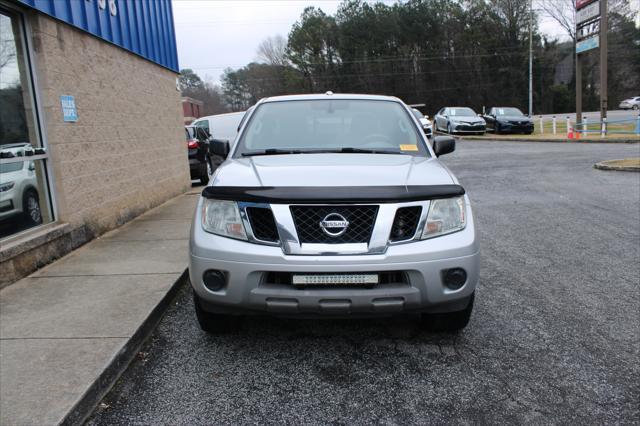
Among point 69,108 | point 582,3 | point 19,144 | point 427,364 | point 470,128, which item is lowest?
point 427,364

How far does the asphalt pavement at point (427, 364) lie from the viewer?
2672mm

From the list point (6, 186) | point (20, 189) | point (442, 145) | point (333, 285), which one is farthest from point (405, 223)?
point (20, 189)

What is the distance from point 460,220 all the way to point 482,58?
200 ft

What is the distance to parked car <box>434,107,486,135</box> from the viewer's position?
26281 millimetres

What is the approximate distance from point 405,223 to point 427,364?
3.07 feet

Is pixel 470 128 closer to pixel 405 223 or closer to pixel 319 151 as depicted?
pixel 319 151

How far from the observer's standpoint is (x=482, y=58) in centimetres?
5841

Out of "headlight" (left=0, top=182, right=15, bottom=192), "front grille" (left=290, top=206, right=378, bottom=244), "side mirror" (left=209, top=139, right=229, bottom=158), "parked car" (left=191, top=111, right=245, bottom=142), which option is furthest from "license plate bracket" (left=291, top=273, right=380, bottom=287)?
"parked car" (left=191, top=111, right=245, bottom=142)

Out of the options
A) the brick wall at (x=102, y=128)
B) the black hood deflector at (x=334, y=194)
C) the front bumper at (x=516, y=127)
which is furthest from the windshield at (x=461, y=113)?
the black hood deflector at (x=334, y=194)

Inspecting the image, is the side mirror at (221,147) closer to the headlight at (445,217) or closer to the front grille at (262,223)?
the front grille at (262,223)

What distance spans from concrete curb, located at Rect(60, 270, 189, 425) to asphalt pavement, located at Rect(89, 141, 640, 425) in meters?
0.06

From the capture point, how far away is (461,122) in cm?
2644

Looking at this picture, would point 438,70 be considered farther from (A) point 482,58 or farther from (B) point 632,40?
(B) point 632,40

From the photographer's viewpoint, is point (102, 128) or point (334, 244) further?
point (102, 128)
